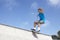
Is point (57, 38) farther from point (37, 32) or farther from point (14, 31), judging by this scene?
point (14, 31)

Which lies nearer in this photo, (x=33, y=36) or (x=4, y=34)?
(x=4, y=34)

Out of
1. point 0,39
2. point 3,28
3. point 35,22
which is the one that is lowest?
point 0,39

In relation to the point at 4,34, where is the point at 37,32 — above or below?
above

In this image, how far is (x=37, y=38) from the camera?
36.1 feet

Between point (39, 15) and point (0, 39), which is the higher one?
point (39, 15)

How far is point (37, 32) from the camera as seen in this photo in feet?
36.8

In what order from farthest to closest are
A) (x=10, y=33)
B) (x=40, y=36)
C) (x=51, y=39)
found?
(x=51, y=39), (x=40, y=36), (x=10, y=33)

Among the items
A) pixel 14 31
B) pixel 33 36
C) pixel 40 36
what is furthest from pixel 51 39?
pixel 14 31

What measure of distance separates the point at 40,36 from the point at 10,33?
2.86m

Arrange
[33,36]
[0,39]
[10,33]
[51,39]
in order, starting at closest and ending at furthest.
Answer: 1. [0,39]
2. [10,33]
3. [33,36]
4. [51,39]

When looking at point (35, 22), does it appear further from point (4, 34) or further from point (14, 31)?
point (4, 34)

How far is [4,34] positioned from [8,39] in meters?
0.39

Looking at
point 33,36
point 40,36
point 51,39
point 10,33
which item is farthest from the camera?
point 51,39

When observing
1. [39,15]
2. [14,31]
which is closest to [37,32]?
[39,15]
